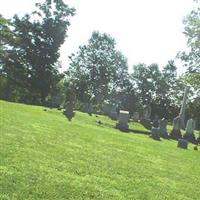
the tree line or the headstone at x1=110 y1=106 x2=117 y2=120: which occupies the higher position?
the tree line

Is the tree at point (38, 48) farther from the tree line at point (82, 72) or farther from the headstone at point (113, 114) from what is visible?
the headstone at point (113, 114)

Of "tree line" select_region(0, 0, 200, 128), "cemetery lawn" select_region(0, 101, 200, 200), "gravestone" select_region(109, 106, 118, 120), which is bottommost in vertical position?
"cemetery lawn" select_region(0, 101, 200, 200)

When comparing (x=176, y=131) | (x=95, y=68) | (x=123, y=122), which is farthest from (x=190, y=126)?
(x=95, y=68)

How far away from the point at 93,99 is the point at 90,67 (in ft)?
19.9

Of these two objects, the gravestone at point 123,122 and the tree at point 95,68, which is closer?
the gravestone at point 123,122

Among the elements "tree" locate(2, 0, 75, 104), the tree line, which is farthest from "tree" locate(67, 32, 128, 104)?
"tree" locate(2, 0, 75, 104)

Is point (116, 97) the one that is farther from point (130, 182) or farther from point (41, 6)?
point (130, 182)

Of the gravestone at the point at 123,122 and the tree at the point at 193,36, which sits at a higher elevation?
the tree at the point at 193,36

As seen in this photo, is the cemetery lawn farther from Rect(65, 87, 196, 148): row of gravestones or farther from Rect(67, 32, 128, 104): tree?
Rect(67, 32, 128, 104): tree

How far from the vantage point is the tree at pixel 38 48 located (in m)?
54.0

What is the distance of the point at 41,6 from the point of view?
53.9 metres

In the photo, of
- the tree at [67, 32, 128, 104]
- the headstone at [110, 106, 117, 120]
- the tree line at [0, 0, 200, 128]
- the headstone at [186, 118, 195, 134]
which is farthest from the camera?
the tree at [67, 32, 128, 104]

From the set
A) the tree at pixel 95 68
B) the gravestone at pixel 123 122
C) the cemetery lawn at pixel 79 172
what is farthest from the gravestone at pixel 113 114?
the tree at pixel 95 68

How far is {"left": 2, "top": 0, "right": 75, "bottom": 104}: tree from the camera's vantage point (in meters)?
54.0
